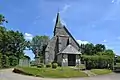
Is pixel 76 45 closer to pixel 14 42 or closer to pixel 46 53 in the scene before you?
pixel 46 53

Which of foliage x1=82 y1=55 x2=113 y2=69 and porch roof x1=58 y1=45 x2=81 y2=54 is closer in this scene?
foliage x1=82 y1=55 x2=113 y2=69

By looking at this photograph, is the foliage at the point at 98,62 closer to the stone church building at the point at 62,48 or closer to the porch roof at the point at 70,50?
the stone church building at the point at 62,48

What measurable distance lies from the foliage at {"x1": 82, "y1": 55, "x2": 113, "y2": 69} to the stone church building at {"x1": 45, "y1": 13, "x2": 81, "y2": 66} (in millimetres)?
14187

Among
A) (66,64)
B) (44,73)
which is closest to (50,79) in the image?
(44,73)

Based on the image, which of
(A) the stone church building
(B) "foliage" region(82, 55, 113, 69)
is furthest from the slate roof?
(B) "foliage" region(82, 55, 113, 69)

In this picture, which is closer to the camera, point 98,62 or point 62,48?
point 98,62

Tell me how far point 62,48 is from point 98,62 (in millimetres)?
21950

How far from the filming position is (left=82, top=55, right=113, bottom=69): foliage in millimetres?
43188

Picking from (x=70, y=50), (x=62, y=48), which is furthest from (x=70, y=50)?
(x=62, y=48)

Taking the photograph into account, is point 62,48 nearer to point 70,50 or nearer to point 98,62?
point 70,50

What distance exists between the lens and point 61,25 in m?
68.4

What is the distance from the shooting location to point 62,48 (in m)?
64.4

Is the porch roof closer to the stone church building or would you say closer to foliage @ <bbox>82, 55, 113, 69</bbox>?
the stone church building

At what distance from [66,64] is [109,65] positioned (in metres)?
16.3
